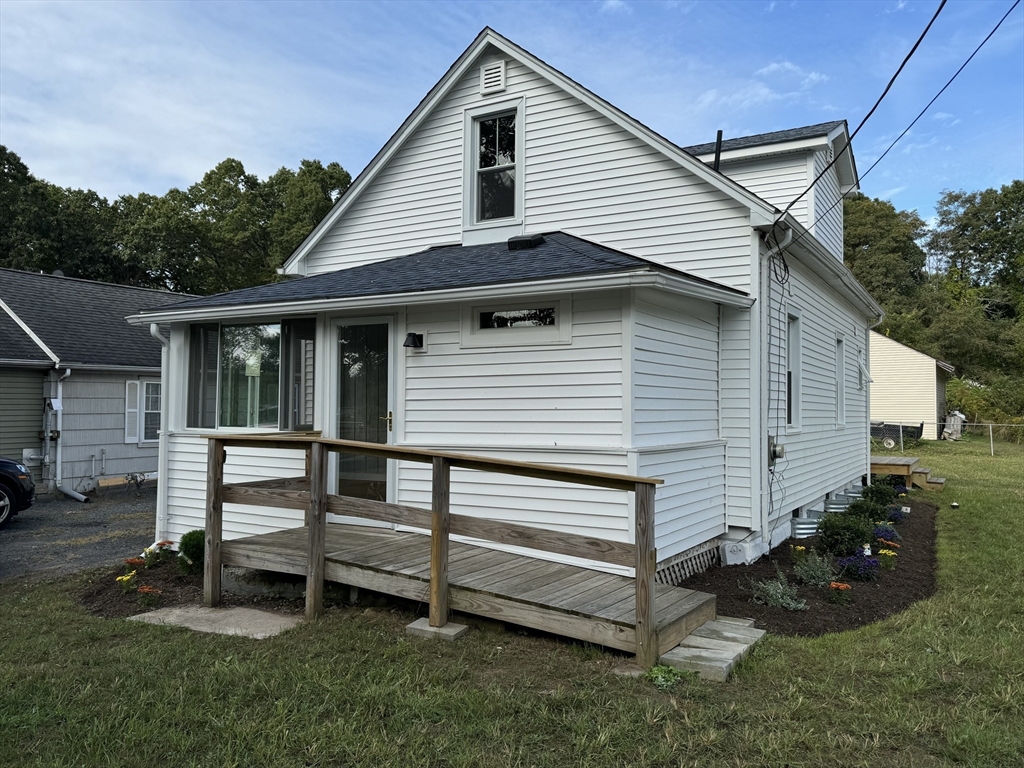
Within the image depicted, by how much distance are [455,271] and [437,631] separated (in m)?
3.91

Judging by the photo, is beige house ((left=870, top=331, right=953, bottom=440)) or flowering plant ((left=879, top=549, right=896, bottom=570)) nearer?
flowering plant ((left=879, top=549, right=896, bottom=570))

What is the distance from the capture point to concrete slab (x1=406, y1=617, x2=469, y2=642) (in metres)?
4.69

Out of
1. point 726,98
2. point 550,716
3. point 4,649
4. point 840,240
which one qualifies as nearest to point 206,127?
point 726,98

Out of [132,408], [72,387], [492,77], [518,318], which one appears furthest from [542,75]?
[132,408]

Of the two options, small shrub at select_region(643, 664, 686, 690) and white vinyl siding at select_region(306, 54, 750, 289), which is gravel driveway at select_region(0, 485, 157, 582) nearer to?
white vinyl siding at select_region(306, 54, 750, 289)

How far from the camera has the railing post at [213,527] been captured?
5.88 metres

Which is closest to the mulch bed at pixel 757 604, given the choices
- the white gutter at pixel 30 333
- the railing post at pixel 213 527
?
the railing post at pixel 213 527

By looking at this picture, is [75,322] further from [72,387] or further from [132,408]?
[132,408]

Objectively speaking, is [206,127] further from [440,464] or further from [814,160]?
[440,464]

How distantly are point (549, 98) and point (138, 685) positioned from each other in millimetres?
7577

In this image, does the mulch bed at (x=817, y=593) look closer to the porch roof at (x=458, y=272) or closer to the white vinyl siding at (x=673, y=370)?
the white vinyl siding at (x=673, y=370)

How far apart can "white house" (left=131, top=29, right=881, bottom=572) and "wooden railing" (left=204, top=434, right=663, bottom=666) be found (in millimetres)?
1695

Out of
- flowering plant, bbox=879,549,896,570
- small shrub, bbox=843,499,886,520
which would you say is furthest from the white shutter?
flowering plant, bbox=879,549,896,570

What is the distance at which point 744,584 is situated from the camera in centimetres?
654
